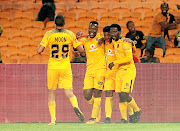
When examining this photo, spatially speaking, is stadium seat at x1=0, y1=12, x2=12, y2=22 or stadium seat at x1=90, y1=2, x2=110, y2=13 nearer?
stadium seat at x1=0, y1=12, x2=12, y2=22

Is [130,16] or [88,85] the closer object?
[88,85]

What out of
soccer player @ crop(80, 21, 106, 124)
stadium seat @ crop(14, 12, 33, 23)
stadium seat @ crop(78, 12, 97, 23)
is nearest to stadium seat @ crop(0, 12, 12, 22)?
stadium seat @ crop(14, 12, 33, 23)

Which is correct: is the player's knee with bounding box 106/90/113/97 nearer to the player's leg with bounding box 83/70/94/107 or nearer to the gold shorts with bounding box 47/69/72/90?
the player's leg with bounding box 83/70/94/107

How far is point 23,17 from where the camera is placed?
597 inches

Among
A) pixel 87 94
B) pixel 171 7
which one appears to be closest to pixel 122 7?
pixel 171 7

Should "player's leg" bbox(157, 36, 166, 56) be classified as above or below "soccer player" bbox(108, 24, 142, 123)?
above

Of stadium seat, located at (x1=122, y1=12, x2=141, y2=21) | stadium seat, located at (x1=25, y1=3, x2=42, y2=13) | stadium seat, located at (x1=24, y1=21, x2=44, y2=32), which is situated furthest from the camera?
stadium seat, located at (x1=25, y1=3, x2=42, y2=13)

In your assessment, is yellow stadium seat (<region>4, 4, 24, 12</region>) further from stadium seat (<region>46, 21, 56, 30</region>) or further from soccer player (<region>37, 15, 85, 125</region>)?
soccer player (<region>37, 15, 85, 125</region>)

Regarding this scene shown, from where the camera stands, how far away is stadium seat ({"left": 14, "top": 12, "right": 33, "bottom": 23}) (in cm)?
1512

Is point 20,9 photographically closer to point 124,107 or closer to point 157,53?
point 157,53

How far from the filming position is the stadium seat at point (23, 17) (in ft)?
49.6

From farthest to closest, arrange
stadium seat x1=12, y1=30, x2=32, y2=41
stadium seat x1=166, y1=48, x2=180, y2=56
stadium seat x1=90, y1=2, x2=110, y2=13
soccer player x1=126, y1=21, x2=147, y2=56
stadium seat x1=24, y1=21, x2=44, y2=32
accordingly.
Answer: stadium seat x1=90, y1=2, x2=110, y2=13 < stadium seat x1=24, y1=21, x2=44, y2=32 < stadium seat x1=12, y1=30, x2=32, y2=41 < stadium seat x1=166, y1=48, x2=180, y2=56 < soccer player x1=126, y1=21, x2=147, y2=56

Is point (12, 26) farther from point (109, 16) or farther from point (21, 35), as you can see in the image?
point (109, 16)

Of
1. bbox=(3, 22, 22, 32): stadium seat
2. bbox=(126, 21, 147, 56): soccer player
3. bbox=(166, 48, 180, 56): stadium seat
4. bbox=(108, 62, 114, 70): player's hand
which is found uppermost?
bbox=(3, 22, 22, 32): stadium seat
